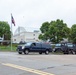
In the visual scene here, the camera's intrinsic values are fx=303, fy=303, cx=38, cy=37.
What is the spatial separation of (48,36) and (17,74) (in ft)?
208

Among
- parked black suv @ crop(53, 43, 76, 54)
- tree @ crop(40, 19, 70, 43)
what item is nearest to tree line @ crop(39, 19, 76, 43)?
tree @ crop(40, 19, 70, 43)

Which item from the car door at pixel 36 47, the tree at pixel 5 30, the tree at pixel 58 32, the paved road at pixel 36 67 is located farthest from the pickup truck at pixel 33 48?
the tree at pixel 5 30

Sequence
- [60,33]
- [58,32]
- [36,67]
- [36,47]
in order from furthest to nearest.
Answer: [60,33] < [58,32] < [36,47] < [36,67]

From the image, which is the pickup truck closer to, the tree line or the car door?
the car door

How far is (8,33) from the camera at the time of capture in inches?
4966

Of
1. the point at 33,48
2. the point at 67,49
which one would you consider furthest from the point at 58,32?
the point at 33,48

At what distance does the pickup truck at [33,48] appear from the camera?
131ft

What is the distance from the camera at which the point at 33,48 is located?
40.7 meters

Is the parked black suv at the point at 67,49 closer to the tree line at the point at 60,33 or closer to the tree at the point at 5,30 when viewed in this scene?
the tree line at the point at 60,33

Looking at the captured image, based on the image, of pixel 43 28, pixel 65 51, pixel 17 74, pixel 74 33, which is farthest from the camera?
pixel 43 28

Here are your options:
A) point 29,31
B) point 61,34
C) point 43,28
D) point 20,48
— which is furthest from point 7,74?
point 29,31

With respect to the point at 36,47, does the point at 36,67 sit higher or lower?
lower

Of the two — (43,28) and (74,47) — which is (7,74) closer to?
(74,47)

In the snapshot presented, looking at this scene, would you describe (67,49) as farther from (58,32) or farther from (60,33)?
(60,33)
